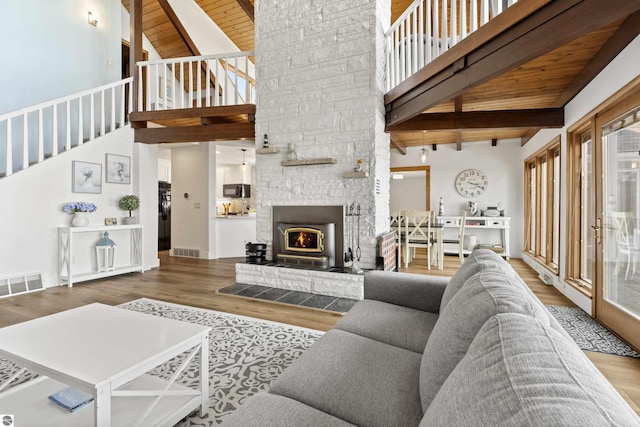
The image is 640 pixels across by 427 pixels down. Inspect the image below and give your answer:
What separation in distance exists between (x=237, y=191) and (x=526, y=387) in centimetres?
829

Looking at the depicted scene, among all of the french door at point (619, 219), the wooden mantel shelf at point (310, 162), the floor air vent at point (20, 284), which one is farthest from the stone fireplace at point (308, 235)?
the floor air vent at point (20, 284)

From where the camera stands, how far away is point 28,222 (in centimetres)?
420

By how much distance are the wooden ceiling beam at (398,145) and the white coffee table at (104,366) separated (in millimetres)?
5401

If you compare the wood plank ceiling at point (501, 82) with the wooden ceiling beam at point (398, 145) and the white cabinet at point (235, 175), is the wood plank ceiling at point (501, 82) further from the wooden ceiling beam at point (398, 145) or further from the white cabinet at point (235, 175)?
the white cabinet at point (235, 175)

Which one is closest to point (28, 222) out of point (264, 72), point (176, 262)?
point (176, 262)

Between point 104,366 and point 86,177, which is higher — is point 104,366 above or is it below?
below

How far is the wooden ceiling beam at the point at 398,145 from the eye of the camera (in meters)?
6.36

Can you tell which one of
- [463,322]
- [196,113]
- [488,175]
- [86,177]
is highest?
[196,113]

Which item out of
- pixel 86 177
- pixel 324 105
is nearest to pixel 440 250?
pixel 324 105

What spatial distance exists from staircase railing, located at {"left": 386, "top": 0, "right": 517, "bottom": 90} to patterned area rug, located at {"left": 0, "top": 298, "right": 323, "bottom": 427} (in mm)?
3112

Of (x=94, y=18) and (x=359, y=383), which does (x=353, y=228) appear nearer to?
(x=359, y=383)

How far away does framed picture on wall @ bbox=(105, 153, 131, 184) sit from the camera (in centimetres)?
517

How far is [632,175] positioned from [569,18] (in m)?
1.55

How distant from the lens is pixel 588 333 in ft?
9.41
